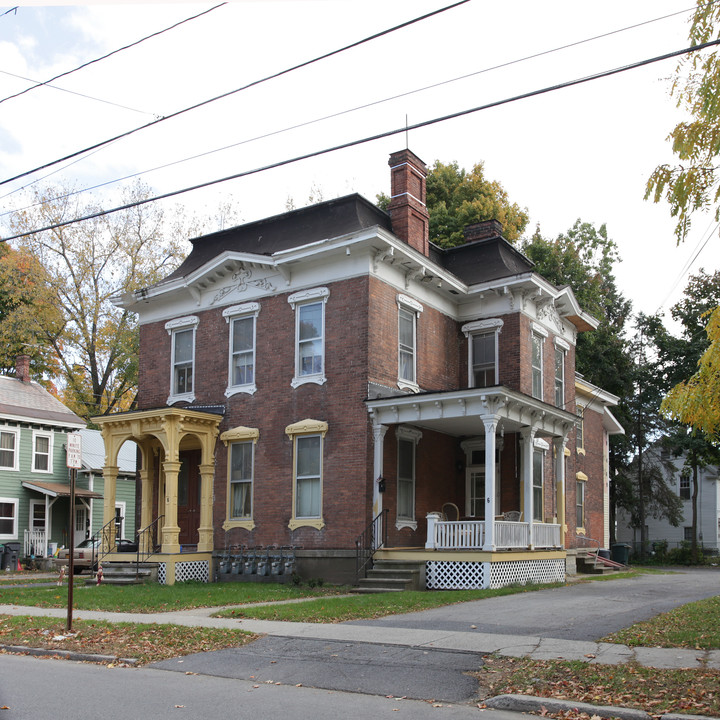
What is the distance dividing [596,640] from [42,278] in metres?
32.9

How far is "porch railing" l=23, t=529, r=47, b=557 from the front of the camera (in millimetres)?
32438

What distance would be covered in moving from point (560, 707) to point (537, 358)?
17080mm

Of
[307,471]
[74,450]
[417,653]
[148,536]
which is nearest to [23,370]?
[148,536]

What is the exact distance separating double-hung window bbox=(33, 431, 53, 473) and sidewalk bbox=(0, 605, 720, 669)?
2187 cm

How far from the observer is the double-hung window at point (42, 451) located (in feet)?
112

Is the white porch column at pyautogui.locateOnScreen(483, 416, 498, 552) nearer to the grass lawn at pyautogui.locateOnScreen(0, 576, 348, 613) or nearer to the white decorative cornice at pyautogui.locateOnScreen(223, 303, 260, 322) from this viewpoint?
the grass lawn at pyautogui.locateOnScreen(0, 576, 348, 613)

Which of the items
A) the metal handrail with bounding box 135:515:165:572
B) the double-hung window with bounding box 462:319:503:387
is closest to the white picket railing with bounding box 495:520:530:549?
the double-hung window with bounding box 462:319:503:387

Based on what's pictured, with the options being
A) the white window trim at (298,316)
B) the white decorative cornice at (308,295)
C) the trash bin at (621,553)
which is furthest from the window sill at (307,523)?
the trash bin at (621,553)

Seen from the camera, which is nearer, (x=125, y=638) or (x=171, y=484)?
(x=125, y=638)

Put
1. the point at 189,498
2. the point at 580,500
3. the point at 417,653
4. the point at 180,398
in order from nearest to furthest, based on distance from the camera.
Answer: the point at 417,653 < the point at 189,498 < the point at 180,398 < the point at 580,500

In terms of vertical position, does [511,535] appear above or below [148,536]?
above

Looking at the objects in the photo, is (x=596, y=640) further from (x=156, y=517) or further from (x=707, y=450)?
(x=707, y=450)

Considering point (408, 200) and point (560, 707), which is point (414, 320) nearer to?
point (408, 200)

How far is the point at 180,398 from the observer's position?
23.4m
